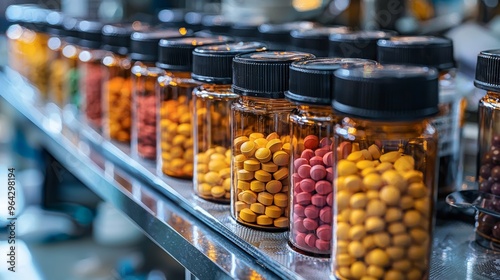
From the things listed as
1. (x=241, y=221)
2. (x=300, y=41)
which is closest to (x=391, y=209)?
(x=241, y=221)

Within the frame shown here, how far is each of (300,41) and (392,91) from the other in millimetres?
580

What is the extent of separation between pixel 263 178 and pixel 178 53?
0.99 feet

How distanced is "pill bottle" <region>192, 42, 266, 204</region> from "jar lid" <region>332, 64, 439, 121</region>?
31cm

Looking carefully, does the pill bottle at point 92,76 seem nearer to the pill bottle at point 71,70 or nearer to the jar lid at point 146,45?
the pill bottle at point 71,70

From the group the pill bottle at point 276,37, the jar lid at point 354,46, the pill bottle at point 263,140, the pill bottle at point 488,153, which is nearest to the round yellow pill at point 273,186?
the pill bottle at point 263,140

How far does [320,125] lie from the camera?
2.43 ft

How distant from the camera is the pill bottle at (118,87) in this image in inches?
51.9

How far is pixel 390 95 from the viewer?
0.60 metres

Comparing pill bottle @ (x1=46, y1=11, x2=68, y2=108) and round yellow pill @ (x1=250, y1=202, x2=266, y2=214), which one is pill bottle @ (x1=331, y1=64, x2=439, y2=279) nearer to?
round yellow pill @ (x1=250, y1=202, x2=266, y2=214)

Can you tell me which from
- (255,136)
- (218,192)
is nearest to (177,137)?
(218,192)

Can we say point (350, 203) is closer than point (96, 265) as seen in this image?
Yes

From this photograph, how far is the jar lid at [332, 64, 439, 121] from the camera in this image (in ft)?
1.98

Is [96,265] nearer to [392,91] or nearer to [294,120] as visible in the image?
[294,120]

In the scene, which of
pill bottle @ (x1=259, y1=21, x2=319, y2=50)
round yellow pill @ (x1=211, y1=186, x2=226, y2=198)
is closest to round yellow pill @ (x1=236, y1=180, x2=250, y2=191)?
round yellow pill @ (x1=211, y1=186, x2=226, y2=198)
